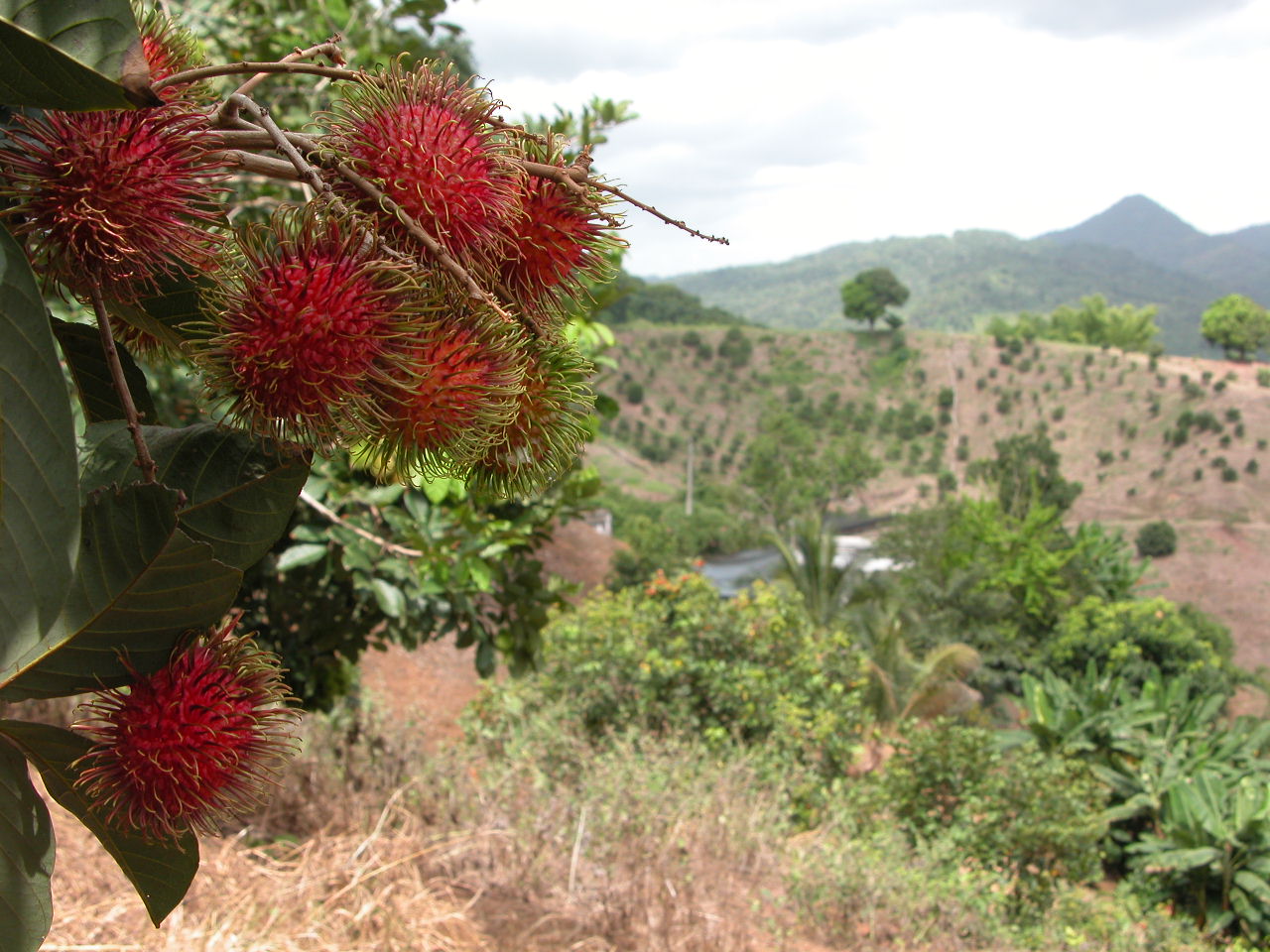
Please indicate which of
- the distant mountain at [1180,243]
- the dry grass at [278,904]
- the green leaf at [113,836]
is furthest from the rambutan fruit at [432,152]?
the distant mountain at [1180,243]

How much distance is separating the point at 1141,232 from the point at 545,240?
426ft

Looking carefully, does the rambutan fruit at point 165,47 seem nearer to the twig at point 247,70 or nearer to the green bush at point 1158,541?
the twig at point 247,70

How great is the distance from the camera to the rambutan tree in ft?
1.26

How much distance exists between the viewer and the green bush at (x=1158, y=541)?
31.5 meters

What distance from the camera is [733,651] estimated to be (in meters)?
6.86

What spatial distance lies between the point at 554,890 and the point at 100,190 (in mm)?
2951

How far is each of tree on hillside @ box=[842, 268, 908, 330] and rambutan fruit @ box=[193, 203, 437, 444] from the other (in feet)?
181

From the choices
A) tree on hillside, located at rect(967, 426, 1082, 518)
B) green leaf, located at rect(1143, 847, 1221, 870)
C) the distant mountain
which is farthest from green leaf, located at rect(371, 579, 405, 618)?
the distant mountain

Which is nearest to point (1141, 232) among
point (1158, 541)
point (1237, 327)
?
point (1237, 327)

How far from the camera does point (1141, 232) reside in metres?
112

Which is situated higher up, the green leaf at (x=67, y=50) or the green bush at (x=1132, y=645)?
the green leaf at (x=67, y=50)

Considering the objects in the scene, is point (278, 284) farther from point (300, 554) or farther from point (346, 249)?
point (300, 554)

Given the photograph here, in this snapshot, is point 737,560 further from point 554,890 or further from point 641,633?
point 554,890

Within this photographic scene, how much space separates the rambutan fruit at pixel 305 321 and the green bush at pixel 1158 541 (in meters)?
35.2
